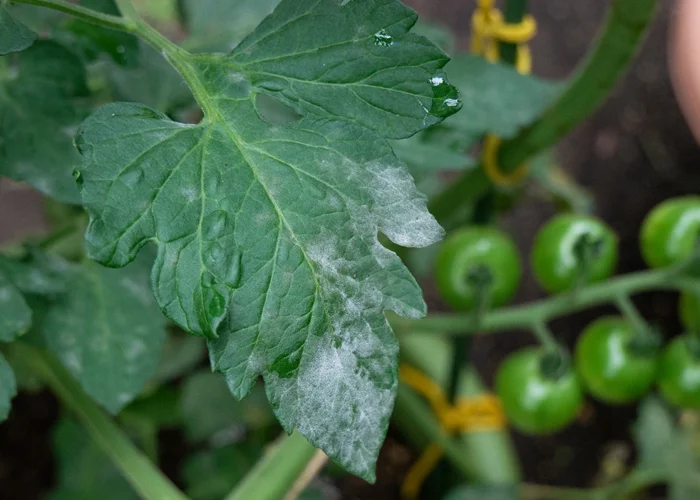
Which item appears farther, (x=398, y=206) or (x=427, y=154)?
(x=427, y=154)

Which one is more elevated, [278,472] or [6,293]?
[6,293]

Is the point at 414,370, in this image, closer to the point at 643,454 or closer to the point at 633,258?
the point at 643,454

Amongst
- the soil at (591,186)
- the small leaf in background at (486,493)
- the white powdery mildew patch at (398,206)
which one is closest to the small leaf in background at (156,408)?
the soil at (591,186)

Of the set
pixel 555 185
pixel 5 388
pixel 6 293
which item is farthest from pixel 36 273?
pixel 555 185

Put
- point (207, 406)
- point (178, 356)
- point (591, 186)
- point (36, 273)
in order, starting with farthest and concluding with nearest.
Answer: point (591, 186)
point (178, 356)
point (207, 406)
point (36, 273)

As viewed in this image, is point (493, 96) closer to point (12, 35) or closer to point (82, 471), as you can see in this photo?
point (12, 35)

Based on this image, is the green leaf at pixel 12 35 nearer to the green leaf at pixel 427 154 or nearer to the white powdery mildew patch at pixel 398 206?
the white powdery mildew patch at pixel 398 206
